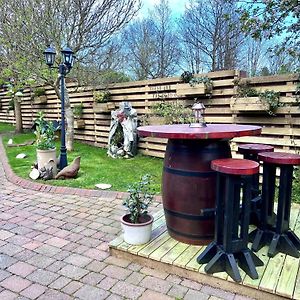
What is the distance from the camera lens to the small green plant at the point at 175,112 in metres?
5.70

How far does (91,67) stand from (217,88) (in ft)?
11.4

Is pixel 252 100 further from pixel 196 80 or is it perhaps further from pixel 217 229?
pixel 217 229

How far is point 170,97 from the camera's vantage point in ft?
20.2

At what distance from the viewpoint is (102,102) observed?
297 inches

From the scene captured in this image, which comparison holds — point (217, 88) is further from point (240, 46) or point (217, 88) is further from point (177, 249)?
point (240, 46)

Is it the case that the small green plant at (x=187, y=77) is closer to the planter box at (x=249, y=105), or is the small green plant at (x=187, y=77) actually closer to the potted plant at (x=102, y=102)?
the planter box at (x=249, y=105)

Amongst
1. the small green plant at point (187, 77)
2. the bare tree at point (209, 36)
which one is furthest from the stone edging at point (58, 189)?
the bare tree at point (209, 36)

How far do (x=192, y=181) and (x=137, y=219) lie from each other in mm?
617

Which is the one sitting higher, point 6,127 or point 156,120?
point 156,120

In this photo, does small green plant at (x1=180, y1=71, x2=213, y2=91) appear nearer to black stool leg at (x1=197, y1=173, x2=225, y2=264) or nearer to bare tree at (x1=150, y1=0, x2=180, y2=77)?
black stool leg at (x1=197, y1=173, x2=225, y2=264)

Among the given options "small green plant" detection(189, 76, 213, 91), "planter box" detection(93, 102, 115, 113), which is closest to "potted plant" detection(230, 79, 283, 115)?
"small green plant" detection(189, 76, 213, 91)

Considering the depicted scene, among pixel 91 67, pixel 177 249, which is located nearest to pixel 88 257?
pixel 177 249

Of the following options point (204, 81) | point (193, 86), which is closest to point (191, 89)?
point (193, 86)

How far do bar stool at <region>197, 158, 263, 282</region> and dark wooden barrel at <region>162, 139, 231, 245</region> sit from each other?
0.67ft
